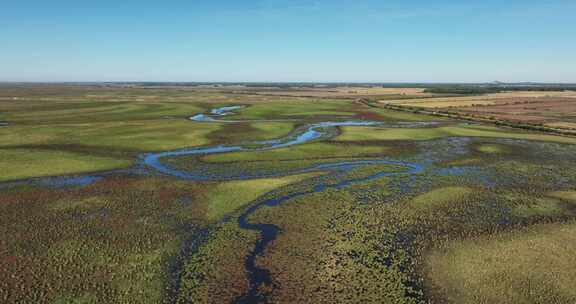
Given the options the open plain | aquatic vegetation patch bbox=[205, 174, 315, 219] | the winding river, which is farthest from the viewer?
aquatic vegetation patch bbox=[205, 174, 315, 219]

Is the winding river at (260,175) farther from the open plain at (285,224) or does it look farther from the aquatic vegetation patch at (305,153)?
the aquatic vegetation patch at (305,153)

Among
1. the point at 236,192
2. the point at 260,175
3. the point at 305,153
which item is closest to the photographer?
the point at 236,192

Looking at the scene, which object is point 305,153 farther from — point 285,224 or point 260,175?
point 285,224

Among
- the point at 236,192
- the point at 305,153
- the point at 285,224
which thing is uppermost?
the point at 305,153

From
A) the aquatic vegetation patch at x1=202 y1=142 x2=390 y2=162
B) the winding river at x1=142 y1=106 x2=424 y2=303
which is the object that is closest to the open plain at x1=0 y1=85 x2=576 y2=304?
the winding river at x1=142 y1=106 x2=424 y2=303

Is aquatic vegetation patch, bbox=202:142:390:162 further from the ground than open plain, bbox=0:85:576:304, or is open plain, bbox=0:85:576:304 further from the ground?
aquatic vegetation patch, bbox=202:142:390:162

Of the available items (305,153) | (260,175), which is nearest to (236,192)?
(260,175)

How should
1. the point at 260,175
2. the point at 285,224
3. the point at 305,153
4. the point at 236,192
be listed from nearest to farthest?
the point at 285,224
the point at 236,192
the point at 260,175
the point at 305,153

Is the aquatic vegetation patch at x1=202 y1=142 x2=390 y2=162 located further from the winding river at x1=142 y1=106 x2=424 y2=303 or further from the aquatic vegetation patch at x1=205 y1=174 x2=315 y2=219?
the aquatic vegetation patch at x1=205 y1=174 x2=315 y2=219

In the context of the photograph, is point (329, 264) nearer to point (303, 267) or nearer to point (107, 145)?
point (303, 267)

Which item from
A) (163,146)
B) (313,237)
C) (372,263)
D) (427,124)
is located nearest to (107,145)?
(163,146)

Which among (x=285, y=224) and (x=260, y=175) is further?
(x=260, y=175)
